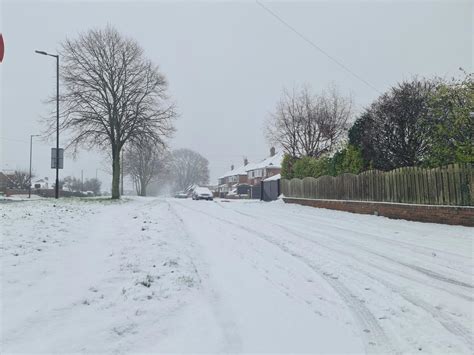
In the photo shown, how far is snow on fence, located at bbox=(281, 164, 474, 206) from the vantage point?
1091 cm

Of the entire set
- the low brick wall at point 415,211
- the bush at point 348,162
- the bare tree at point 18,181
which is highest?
the bare tree at point 18,181

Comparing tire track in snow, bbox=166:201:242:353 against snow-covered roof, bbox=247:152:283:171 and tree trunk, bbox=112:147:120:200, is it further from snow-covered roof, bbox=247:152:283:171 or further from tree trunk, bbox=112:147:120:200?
snow-covered roof, bbox=247:152:283:171

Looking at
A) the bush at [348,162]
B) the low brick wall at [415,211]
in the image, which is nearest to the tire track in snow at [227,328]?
the low brick wall at [415,211]

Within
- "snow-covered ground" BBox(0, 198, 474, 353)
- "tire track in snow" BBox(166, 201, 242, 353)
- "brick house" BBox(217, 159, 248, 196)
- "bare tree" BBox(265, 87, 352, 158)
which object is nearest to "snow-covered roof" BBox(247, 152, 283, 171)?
"brick house" BBox(217, 159, 248, 196)

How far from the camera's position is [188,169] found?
104 meters

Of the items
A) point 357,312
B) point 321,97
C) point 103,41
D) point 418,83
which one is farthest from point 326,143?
point 357,312

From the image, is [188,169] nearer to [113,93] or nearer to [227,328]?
[113,93]

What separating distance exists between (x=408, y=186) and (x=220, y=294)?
35.8 ft

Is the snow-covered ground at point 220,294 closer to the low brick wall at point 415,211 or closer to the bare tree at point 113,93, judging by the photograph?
the low brick wall at point 415,211

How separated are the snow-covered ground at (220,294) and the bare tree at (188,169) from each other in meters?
94.7

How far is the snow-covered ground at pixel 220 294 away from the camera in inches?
131

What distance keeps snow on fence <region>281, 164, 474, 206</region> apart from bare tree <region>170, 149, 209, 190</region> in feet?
277

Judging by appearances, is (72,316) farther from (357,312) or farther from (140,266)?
(357,312)

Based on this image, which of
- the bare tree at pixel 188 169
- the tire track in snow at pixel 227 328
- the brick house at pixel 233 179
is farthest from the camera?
the bare tree at pixel 188 169
